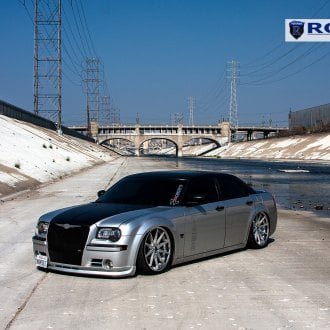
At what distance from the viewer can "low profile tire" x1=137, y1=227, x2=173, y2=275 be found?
26.0ft

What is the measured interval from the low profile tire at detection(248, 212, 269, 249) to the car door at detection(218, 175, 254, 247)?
0.22m

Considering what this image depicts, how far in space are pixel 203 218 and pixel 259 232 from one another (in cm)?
176

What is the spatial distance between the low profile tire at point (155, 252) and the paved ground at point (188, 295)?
132 millimetres

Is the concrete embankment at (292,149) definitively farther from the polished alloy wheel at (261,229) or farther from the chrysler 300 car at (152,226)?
the chrysler 300 car at (152,226)

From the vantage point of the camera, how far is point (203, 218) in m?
8.86

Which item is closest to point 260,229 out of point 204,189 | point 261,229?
point 261,229

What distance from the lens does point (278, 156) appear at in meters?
106

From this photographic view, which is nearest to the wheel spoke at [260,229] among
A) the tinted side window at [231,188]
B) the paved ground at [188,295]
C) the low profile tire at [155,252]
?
the paved ground at [188,295]

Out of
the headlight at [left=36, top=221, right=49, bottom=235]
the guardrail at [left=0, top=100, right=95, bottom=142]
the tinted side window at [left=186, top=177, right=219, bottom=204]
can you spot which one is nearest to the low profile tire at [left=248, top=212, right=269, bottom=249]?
the tinted side window at [left=186, top=177, right=219, bottom=204]

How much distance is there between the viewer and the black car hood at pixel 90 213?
26.0 ft

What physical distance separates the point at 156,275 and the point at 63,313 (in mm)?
2068

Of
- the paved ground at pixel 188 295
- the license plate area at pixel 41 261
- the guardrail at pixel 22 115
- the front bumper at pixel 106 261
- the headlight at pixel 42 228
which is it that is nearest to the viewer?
the paved ground at pixel 188 295

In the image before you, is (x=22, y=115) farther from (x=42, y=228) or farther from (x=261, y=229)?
(x=42, y=228)

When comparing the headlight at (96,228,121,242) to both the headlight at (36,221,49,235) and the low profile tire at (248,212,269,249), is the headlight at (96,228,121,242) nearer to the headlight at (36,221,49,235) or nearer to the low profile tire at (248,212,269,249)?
the headlight at (36,221,49,235)
